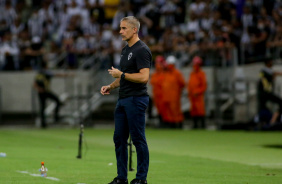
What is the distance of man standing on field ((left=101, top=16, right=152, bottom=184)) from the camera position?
32.1 ft

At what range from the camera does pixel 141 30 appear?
104ft

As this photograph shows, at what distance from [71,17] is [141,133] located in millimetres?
24267

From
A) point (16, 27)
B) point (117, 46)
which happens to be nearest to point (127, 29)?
point (117, 46)

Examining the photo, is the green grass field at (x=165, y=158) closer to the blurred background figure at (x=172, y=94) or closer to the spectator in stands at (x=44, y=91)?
the blurred background figure at (x=172, y=94)

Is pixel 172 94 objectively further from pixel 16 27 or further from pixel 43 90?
pixel 16 27

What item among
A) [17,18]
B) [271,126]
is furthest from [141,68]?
[17,18]

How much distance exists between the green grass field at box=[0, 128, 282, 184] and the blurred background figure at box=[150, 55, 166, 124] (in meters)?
2.24

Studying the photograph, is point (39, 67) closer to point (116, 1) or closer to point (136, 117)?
point (116, 1)

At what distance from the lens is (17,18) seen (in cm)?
3550

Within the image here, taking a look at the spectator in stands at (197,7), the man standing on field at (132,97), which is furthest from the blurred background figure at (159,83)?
the man standing on field at (132,97)

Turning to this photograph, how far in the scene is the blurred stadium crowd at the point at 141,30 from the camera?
2798cm

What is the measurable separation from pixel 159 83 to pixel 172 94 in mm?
630

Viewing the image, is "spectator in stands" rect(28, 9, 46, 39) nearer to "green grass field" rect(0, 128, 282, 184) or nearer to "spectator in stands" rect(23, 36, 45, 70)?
"spectator in stands" rect(23, 36, 45, 70)

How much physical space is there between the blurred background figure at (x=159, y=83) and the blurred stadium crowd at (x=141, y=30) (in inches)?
74.8
